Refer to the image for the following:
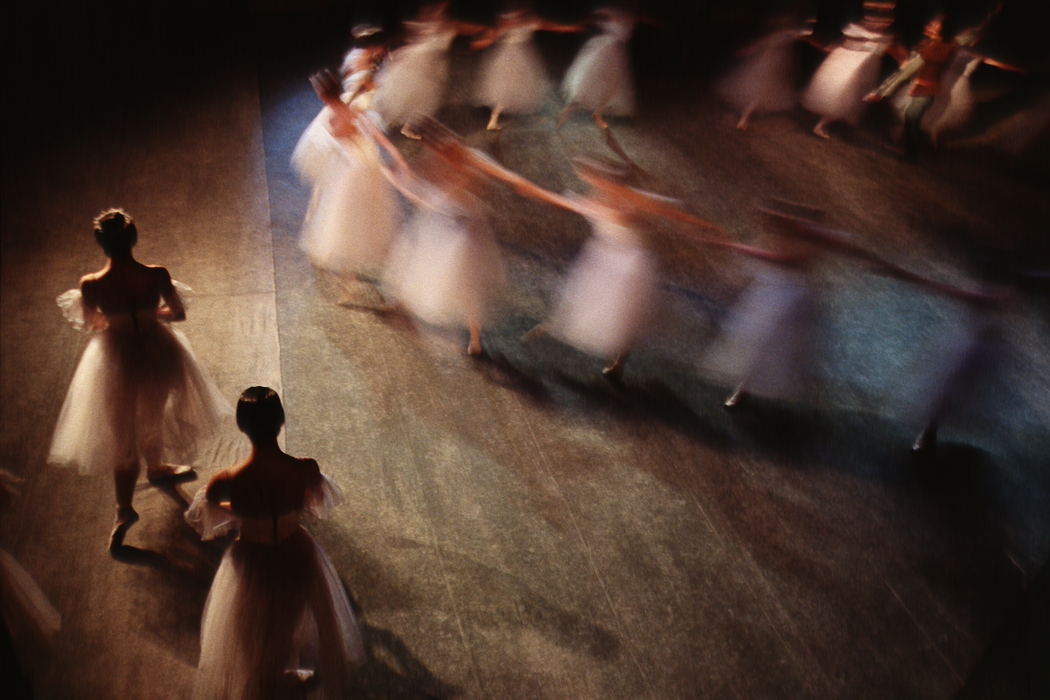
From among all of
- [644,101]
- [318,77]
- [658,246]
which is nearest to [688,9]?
[644,101]

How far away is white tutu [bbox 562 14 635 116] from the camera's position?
6.75 metres

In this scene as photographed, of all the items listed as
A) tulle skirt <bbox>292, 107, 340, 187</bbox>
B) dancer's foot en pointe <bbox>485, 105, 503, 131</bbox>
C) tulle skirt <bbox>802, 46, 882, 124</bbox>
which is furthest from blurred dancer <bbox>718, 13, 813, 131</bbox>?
tulle skirt <bbox>292, 107, 340, 187</bbox>

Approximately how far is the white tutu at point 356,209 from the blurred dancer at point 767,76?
4.12m

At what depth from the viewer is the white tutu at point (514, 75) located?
6.89 metres

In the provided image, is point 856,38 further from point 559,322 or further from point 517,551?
point 517,551

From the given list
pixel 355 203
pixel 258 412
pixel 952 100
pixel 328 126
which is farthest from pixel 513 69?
pixel 258 412

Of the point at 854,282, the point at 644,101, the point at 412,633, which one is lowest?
the point at 412,633

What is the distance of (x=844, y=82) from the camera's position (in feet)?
24.5

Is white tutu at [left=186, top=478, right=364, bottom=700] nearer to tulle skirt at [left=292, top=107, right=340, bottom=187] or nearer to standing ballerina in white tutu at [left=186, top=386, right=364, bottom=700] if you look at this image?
standing ballerina in white tutu at [left=186, top=386, right=364, bottom=700]

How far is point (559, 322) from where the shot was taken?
4.64 metres

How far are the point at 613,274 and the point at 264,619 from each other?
242 cm

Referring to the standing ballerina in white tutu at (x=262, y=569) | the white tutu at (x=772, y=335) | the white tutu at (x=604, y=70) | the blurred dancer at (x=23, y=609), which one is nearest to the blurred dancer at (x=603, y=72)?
the white tutu at (x=604, y=70)

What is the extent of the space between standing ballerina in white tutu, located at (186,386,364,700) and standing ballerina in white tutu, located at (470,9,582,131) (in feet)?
16.8

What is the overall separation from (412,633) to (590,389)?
1744 mm
